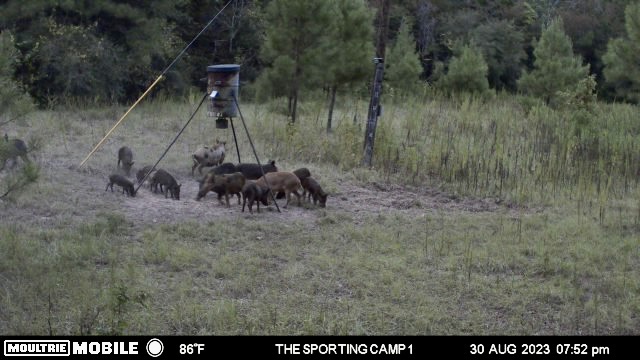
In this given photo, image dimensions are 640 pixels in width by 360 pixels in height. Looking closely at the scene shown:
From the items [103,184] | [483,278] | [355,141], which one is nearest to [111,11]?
[355,141]

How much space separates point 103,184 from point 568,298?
6.30m

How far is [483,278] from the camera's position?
8.05m

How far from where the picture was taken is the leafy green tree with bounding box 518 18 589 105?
82.0 feet

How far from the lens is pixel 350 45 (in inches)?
680
